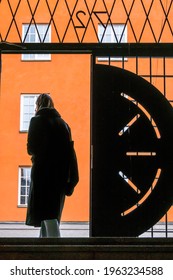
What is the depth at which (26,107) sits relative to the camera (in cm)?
2316

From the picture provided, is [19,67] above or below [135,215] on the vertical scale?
above

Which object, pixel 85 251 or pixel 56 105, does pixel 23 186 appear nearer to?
pixel 56 105

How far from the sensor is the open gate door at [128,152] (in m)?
5.92

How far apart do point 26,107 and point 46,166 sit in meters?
17.7

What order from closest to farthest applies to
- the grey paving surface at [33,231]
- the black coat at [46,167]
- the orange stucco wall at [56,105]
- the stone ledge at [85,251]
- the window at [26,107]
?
1. the stone ledge at [85,251]
2. the black coat at [46,167]
3. the grey paving surface at [33,231]
4. the orange stucco wall at [56,105]
5. the window at [26,107]

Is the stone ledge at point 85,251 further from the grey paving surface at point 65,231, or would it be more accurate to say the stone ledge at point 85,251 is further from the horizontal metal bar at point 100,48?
the grey paving surface at point 65,231

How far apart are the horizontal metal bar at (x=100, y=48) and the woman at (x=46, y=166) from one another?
0.52 m

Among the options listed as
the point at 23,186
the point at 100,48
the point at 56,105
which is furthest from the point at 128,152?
the point at 23,186

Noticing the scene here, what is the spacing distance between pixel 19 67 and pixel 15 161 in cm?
358

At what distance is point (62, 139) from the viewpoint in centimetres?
571

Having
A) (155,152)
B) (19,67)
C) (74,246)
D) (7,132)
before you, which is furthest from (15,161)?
(74,246)

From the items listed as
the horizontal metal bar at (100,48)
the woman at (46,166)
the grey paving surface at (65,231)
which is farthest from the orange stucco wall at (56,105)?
the woman at (46,166)

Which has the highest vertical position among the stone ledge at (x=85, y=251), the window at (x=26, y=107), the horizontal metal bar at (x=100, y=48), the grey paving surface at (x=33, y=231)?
the window at (x=26, y=107)
